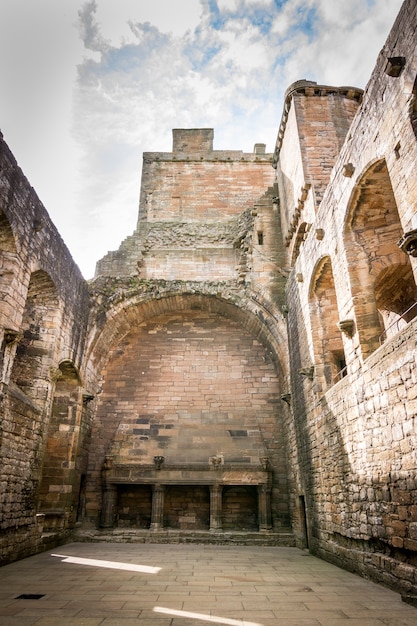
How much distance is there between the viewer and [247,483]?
33.0 ft

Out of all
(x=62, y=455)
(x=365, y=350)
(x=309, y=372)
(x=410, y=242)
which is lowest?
(x=62, y=455)

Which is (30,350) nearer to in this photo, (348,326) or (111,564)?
(111,564)

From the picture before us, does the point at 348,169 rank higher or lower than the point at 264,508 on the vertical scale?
higher

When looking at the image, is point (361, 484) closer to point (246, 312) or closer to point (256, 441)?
point (256, 441)

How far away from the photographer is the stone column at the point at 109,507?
9977 millimetres

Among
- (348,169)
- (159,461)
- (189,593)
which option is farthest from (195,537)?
(348,169)

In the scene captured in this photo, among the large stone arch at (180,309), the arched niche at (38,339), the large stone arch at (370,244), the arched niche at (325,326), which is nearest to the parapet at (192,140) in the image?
the large stone arch at (180,309)

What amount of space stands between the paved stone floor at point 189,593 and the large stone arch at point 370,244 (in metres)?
3.16

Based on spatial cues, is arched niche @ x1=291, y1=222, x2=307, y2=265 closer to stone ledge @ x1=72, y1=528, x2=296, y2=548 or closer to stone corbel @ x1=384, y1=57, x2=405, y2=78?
stone corbel @ x1=384, y1=57, x2=405, y2=78

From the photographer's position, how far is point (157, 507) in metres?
9.96

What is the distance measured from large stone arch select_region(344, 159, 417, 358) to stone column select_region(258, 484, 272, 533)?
553 centimetres

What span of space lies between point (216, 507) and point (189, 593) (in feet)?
18.7

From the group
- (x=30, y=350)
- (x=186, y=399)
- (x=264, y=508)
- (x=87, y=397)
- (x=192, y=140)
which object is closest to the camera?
(x=30, y=350)

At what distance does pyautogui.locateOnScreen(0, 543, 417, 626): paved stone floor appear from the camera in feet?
A: 11.9
